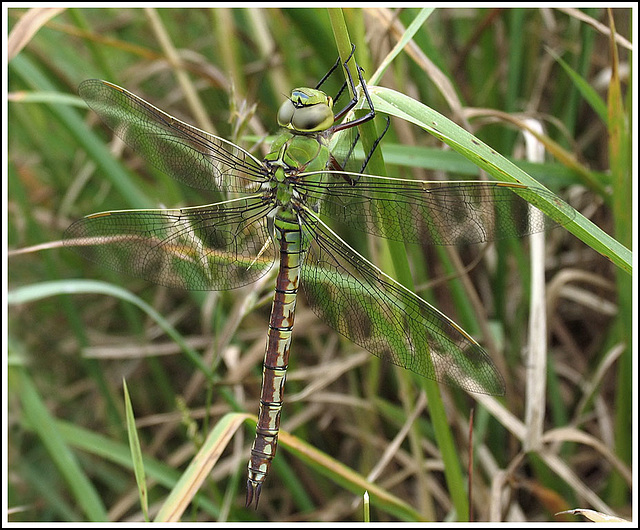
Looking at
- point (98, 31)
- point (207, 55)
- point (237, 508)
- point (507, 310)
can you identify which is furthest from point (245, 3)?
point (237, 508)

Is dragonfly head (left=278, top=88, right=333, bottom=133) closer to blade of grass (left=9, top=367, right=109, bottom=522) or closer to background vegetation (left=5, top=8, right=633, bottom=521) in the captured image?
background vegetation (left=5, top=8, right=633, bottom=521)

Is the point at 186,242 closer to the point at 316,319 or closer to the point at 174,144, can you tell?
the point at 174,144

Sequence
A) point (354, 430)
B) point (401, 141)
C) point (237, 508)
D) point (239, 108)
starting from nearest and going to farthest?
point (239, 108) → point (401, 141) → point (237, 508) → point (354, 430)

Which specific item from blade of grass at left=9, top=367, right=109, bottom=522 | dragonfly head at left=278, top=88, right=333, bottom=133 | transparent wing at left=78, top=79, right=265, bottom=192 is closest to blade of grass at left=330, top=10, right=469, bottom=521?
dragonfly head at left=278, top=88, right=333, bottom=133

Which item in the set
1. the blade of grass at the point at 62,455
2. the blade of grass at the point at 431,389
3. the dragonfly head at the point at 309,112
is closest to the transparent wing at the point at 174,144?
the dragonfly head at the point at 309,112

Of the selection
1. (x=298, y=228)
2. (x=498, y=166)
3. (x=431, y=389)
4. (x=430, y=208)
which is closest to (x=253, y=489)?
(x=431, y=389)

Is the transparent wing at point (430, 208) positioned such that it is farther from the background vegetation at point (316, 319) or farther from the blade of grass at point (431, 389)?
the background vegetation at point (316, 319)

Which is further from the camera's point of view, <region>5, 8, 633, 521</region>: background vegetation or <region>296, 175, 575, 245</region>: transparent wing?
<region>5, 8, 633, 521</region>: background vegetation

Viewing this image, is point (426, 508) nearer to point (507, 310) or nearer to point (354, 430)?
point (354, 430)

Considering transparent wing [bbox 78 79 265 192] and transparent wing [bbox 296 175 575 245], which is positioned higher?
transparent wing [bbox 78 79 265 192]
